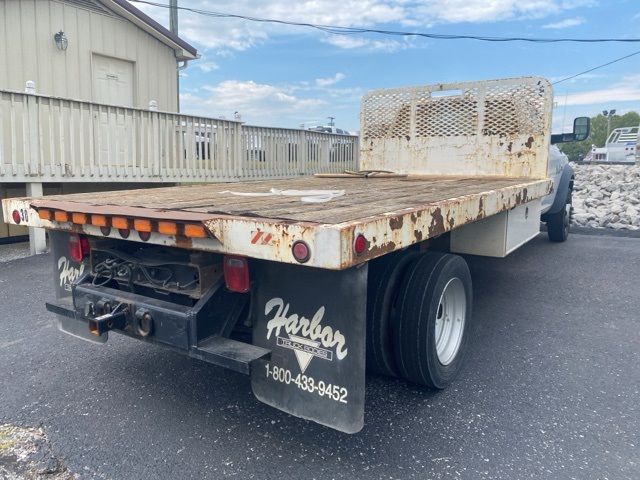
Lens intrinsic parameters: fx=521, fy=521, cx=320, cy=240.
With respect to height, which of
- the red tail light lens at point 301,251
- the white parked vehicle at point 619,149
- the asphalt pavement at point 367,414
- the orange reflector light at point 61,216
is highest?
the white parked vehicle at point 619,149

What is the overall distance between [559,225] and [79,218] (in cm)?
729

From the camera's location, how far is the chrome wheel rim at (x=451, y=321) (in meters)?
3.22

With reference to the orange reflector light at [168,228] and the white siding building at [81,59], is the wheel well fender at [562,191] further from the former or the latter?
the white siding building at [81,59]

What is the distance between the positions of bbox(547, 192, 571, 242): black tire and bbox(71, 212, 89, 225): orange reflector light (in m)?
7.04

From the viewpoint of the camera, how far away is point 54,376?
11.0 ft

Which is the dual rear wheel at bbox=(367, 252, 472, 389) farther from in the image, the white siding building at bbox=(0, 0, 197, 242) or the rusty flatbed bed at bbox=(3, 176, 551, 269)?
the white siding building at bbox=(0, 0, 197, 242)

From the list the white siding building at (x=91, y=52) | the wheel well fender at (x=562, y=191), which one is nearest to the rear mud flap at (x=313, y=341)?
the wheel well fender at (x=562, y=191)

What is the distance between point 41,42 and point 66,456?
9.43 metres

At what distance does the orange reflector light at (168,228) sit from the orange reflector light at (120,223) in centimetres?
24

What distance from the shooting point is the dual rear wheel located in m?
2.78

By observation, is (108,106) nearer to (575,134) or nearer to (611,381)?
(575,134)

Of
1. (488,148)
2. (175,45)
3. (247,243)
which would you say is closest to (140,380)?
(247,243)

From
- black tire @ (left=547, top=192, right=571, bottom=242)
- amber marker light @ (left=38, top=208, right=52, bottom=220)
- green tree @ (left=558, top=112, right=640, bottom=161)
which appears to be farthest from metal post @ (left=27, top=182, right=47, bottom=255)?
green tree @ (left=558, top=112, right=640, bottom=161)

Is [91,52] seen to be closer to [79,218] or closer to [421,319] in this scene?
[79,218]
